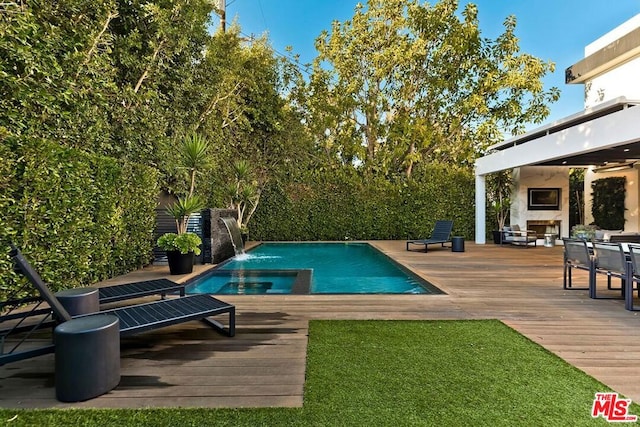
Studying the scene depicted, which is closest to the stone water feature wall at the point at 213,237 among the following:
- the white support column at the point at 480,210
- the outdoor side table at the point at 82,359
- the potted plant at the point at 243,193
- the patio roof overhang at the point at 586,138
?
the potted plant at the point at 243,193

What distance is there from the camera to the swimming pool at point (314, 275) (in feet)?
22.3

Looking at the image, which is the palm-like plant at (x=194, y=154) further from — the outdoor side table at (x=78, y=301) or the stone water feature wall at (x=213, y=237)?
the outdoor side table at (x=78, y=301)

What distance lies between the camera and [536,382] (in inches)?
107

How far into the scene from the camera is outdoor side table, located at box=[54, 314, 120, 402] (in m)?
2.42

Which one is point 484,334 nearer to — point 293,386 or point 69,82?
point 293,386

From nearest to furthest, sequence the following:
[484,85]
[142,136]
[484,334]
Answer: [484,334] < [142,136] < [484,85]

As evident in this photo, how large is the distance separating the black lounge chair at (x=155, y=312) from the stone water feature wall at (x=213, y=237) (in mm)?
5133

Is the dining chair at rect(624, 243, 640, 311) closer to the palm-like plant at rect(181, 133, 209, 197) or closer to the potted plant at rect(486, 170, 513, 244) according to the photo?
the palm-like plant at rect(181, 133, 209, 197)

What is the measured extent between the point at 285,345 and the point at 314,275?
195 inches

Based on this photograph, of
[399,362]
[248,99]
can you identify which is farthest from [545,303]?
[248,99]

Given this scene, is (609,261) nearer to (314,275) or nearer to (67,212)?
(314,275)

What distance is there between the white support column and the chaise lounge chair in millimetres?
12473

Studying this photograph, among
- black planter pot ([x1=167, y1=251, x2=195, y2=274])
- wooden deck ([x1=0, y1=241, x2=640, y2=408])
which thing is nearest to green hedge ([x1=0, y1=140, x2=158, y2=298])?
black planter pot ([x1=167, y1=251, x2=195, y2=274])

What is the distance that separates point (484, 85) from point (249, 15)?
11.4m
